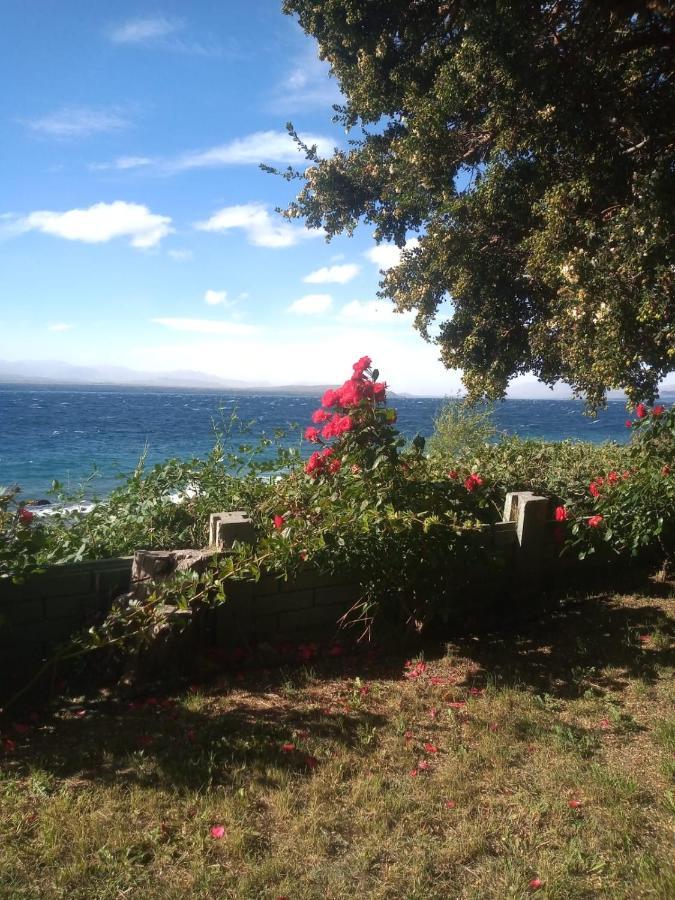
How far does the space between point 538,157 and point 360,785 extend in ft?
26.0

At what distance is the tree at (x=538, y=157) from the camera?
22.8ft

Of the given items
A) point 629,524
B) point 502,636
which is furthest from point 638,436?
point 502,636

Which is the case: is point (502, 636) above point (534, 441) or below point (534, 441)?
below

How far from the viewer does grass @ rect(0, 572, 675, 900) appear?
2.28m

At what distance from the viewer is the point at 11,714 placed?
356 centimetres

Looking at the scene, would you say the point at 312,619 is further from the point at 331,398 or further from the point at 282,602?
the point at 331,398

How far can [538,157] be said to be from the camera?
800cm

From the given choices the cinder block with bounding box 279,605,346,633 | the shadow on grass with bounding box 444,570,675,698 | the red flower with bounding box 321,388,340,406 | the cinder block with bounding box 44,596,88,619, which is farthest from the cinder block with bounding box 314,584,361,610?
the cinder block with bounding box 44,596,88,619

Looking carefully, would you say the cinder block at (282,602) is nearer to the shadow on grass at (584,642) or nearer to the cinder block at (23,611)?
the shadow on grass at (584,642)

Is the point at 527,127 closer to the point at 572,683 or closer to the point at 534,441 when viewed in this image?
the point at 534,441

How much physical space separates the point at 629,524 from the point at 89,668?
4.24 meters

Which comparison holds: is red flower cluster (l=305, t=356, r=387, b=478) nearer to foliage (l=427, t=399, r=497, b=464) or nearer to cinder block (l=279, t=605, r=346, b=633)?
cinder block (l=279, t=605, r=346, b=633)

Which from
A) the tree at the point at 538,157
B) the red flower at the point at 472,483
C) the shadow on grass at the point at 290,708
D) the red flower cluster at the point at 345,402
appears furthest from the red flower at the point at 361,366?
the tree at the point at 538,157

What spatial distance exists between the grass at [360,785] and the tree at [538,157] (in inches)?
193
